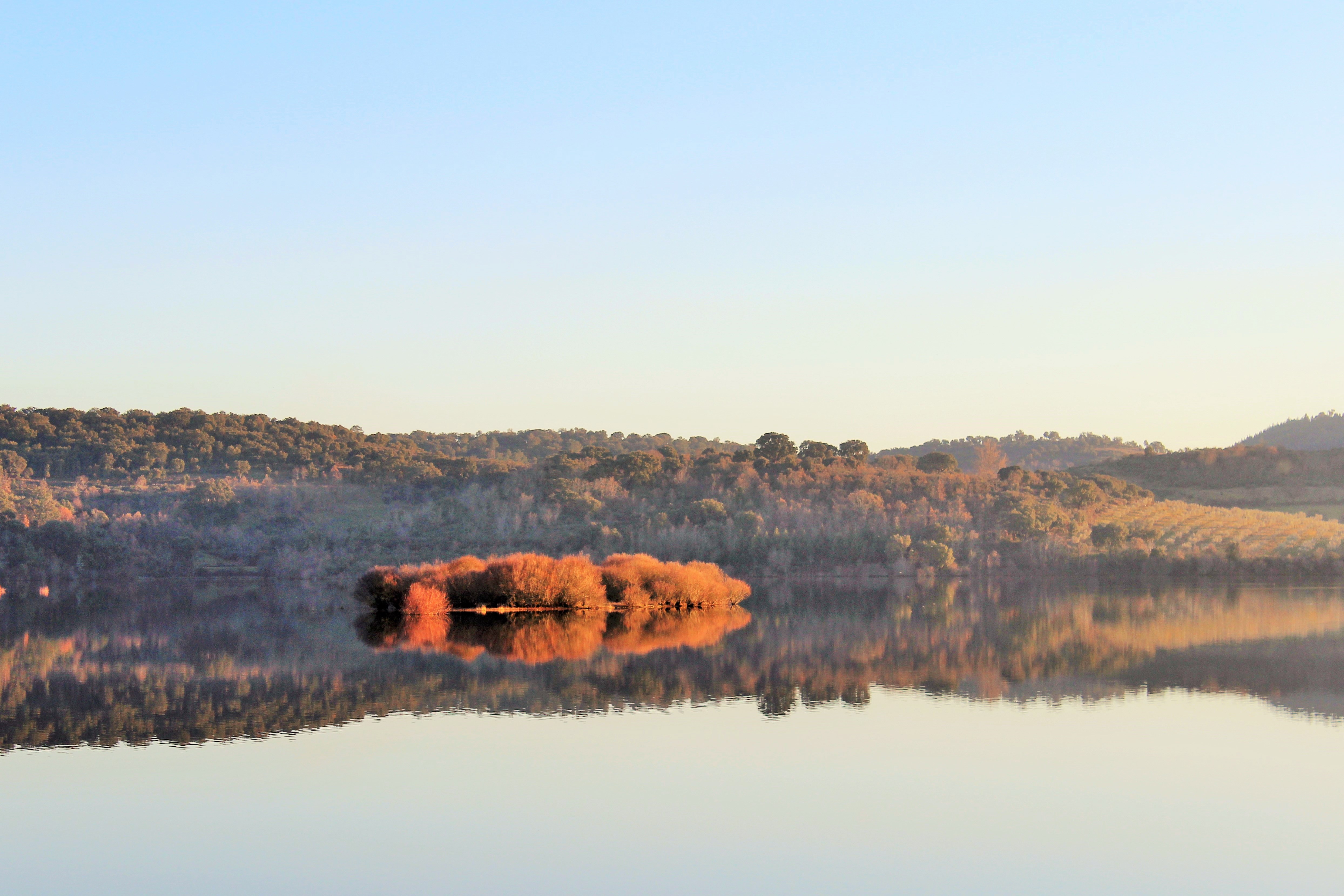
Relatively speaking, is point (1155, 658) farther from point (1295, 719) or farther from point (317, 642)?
point (317, 642)

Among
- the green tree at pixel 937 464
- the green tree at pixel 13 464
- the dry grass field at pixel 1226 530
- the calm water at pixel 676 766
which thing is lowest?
the calm water at pixel 676 766

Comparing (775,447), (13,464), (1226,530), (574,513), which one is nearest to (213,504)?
(13,464)

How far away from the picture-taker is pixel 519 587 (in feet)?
116

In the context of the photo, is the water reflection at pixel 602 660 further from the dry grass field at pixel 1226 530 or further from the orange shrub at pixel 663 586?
the dry grass field at pixel 1226 530

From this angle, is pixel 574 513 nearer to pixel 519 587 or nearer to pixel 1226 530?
pixel 519 587

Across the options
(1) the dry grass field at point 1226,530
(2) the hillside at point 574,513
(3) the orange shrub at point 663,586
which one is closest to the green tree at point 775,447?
(2) the hillside at point 574,513

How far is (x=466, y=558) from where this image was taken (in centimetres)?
3794

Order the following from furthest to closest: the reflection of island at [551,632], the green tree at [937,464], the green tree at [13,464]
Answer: the green tree at [937,464] < the green tree at [13,464] < the reflection of island at [551,632]

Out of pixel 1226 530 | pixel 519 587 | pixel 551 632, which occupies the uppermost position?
pixel 1226 530

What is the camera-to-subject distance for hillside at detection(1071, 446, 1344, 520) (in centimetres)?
9044

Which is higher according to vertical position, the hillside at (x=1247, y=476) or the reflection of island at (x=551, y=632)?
the hillside at (x=1247, y=476)

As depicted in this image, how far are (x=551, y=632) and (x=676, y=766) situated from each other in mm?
15792

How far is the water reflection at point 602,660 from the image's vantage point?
56.7 feet

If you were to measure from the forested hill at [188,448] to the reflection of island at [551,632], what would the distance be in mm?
44524
